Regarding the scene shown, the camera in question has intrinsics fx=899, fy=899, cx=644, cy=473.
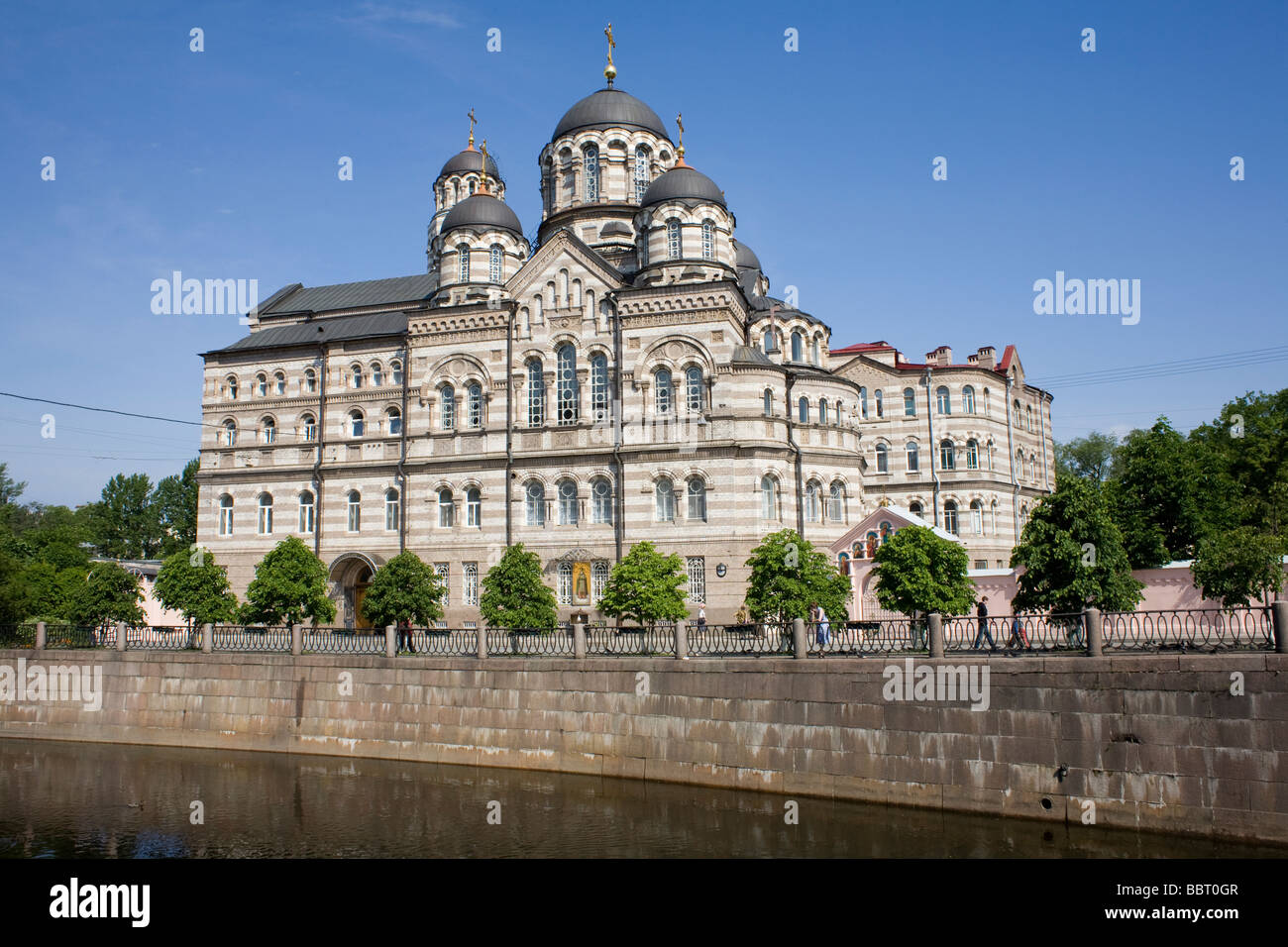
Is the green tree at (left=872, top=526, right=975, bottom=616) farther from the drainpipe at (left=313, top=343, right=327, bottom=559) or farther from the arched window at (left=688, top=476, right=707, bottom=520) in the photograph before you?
the drainpipe at (left=313, top=343, right=327, bottom=559)

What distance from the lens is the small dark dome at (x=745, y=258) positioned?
46.1 metres

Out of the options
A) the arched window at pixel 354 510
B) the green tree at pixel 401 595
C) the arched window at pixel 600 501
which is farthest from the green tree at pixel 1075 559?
the arched window at pixel 354 510

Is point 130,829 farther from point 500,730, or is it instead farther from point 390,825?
point 500,730

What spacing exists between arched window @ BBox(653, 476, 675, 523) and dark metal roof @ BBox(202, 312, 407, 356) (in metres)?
14.5

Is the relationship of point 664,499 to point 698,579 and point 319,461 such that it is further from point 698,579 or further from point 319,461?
point 319,461

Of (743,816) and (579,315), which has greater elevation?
(579,315)

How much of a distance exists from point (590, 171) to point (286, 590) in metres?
24.8

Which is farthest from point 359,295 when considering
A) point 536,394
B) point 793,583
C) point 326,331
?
point 793,583

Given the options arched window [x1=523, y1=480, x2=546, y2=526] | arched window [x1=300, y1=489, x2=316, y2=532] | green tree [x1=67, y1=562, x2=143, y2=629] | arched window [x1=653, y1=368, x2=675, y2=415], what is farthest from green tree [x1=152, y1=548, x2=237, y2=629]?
arched window [x1=653, y1=368, x2=675, y2=415]

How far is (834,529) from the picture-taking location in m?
36.8

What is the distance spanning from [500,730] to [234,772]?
7.13 meters

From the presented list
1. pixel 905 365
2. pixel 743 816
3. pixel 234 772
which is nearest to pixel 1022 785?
pixel 743 816

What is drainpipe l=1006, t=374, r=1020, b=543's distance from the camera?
45.5 metres
